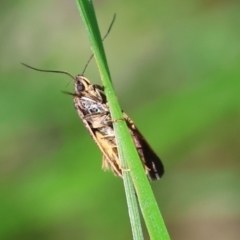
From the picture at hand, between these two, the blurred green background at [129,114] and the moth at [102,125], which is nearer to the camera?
the moth at [102,125]

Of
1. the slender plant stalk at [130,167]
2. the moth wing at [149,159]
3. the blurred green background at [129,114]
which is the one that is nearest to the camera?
the slender plant stalk at [130,167]

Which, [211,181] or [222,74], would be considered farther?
[211,181]

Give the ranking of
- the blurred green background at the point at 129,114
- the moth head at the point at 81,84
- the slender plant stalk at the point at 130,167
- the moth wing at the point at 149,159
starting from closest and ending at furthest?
the slender plant stalk at the point at 130,167 → the moth wing at the point at 149,159 → the moth head at the point at 81,84 → the blurred green background at the point at 129,114

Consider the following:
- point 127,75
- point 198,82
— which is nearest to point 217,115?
→ point 198,82

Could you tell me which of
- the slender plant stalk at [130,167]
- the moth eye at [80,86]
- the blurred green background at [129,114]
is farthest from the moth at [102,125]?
the blurred green background at [129,114]

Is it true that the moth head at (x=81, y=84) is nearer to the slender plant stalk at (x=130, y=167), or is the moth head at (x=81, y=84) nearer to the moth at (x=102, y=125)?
the moth at (x=102, y=125)

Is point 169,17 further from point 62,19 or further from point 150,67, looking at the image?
point 62,19
